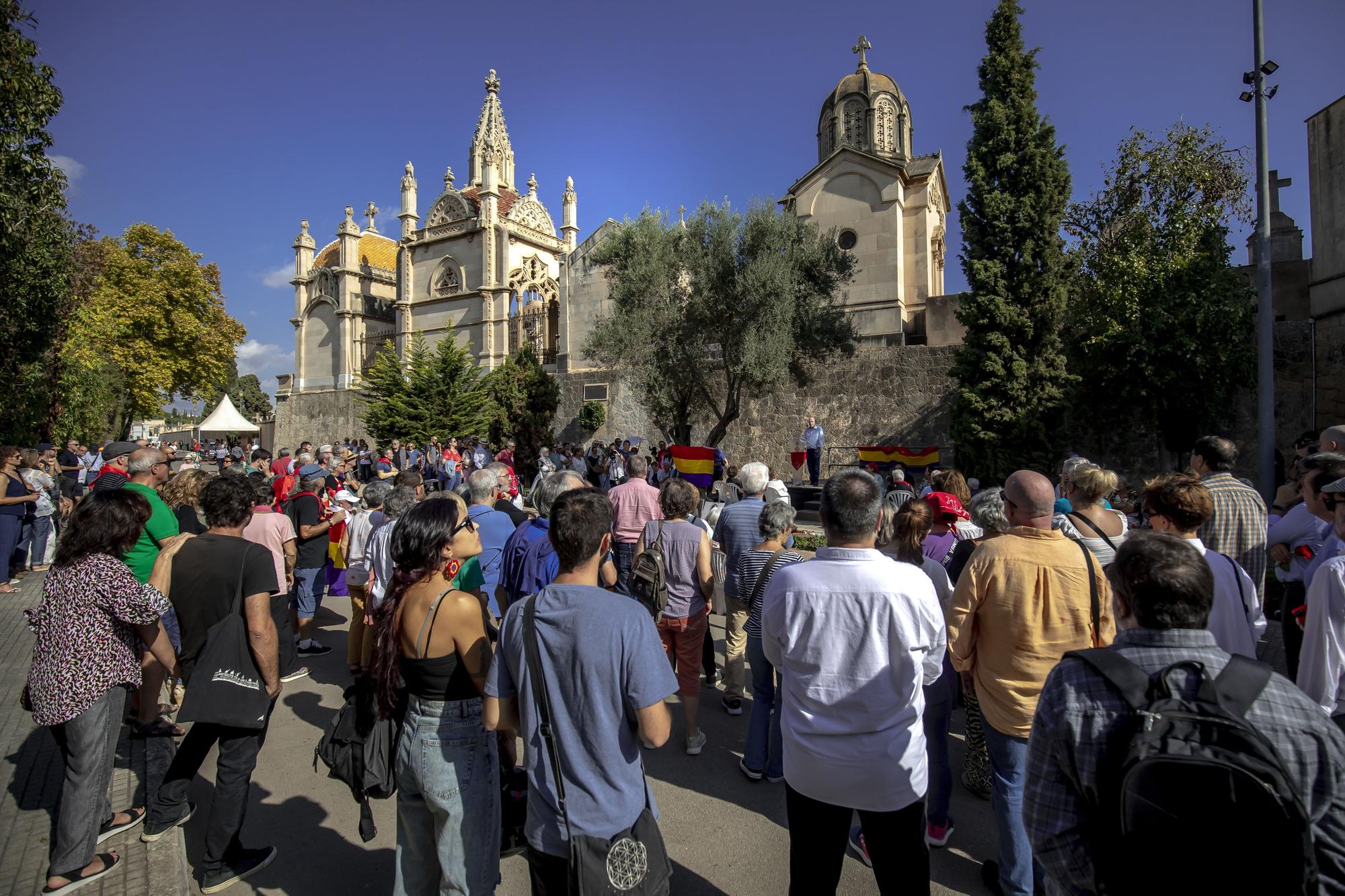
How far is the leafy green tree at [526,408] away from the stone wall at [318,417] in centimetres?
1109

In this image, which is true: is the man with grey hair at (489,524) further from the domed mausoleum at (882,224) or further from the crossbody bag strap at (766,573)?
the domed mausoleum at (882,224)

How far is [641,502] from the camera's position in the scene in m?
5.89

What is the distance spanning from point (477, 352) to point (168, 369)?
1517 centimetres

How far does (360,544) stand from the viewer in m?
6.09

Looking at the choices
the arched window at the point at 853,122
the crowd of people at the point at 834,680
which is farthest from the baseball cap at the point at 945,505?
the arched window at the point at 853,122

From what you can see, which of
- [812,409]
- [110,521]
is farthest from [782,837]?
[812,409]

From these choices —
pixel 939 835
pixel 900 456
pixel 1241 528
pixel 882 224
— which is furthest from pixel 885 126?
pixel 939 835

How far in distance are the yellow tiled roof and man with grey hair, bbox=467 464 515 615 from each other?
37862 mm

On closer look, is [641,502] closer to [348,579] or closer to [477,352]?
[348,579]

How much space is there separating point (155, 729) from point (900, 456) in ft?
42.6

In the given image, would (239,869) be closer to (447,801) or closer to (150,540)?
(447,801)

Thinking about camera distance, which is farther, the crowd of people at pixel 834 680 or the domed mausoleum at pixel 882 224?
the domed mausoleum at pixel 882 224

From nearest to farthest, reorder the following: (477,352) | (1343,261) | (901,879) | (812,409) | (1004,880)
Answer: (901,879) < (1004,880) < (1343,261) < (812,409) < (477,352)

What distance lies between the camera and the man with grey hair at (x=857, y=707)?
96.7 inches
